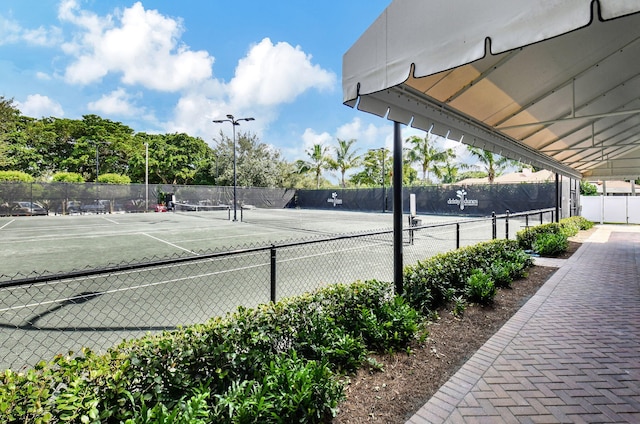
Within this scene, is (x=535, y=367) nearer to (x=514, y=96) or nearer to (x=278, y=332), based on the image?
(x=278, y=332)

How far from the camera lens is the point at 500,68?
324 cm

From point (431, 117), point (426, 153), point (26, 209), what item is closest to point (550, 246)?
point (431, 117)

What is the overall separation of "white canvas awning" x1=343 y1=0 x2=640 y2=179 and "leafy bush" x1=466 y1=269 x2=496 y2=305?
1934 millimetres

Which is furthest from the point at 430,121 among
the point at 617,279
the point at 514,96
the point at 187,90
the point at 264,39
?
the point at 187,90

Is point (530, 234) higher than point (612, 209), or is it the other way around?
point (612, 209)

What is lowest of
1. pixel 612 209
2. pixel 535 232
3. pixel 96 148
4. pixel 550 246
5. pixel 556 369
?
pixel 556 369

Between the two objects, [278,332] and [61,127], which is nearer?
[278,332]

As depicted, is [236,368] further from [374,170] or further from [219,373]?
[374,170]

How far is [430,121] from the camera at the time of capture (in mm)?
3744

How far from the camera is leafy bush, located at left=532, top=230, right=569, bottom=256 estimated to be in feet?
25.3

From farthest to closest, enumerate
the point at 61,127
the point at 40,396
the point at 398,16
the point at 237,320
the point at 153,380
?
the point at 61,127
the point at 237,320
the point at 398,16
the point at 153,380
the point at 40,396

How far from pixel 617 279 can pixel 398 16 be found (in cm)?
654

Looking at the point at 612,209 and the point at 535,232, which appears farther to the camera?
the point at 612,209

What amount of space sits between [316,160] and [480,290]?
37696mm
